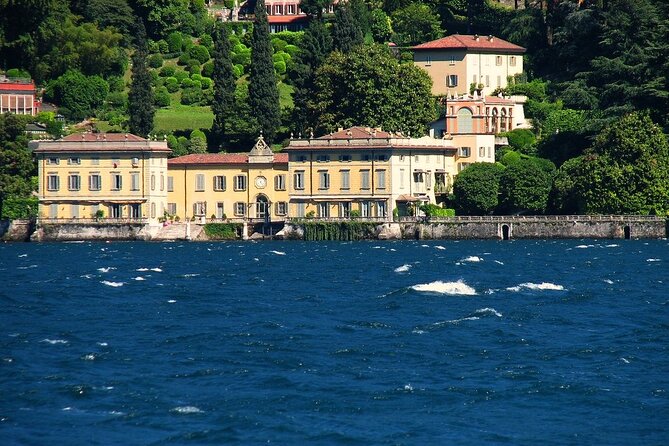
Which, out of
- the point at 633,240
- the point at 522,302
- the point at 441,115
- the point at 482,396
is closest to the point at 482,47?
the point at 441,115

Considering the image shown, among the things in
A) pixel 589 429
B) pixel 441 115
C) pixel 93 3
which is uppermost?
pixel 93 3

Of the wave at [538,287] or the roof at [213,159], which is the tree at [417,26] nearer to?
the roof at [213,159]

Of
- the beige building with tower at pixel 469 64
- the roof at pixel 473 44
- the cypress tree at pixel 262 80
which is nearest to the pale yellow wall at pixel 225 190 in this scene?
the cypress tree at pixel 262 80

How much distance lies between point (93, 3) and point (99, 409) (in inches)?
4546

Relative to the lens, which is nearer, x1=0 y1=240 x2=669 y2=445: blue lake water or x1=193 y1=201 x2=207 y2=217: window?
x1=0 y1=240 x2=669 y2=445: blue lake water

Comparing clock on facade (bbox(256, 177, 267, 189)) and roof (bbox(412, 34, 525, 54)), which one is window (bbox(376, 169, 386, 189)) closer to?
clock on facade (bbox(256, 177, 267, 189))

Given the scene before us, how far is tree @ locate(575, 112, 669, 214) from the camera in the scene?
110812mm

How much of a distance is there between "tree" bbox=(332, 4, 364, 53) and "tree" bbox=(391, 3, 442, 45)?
53.9 feet

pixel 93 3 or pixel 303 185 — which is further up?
pixel 93 3

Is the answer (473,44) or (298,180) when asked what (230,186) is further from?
(473,44)

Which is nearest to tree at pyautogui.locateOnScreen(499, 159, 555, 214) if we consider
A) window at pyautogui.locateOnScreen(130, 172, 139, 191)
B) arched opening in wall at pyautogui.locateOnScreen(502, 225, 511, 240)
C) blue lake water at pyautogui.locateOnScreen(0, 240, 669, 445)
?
arched opening in wall at pyautogui.locateOnScreen(502, 225, 511, 240)

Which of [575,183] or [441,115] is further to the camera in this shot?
[441,115]

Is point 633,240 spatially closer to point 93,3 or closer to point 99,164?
point 99,164

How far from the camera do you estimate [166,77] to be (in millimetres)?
152875
